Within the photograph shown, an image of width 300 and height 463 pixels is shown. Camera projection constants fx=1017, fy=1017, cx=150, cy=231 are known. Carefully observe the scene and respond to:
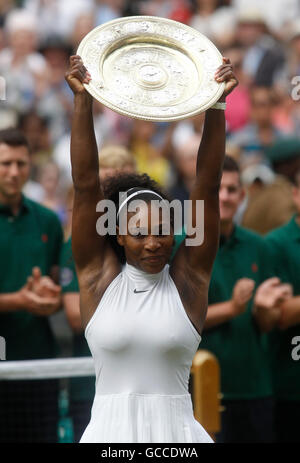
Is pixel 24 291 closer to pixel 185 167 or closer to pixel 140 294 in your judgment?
pixel 140 294

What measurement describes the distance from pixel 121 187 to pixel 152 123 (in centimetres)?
603

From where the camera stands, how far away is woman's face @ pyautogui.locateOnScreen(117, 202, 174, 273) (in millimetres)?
4238

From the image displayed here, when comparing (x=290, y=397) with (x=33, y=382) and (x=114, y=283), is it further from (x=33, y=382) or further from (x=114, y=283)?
(x=114, y=283)

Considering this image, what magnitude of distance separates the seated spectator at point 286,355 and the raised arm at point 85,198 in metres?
2.19

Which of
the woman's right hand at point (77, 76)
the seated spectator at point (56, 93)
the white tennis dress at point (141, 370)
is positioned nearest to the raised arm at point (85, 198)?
the woman's right hand at point (77, 76)

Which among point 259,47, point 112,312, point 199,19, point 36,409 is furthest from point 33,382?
point 199,19

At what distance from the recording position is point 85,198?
4.28 metres

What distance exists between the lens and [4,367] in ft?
18.6

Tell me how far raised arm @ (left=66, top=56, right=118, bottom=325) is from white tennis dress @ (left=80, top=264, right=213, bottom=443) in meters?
0.11

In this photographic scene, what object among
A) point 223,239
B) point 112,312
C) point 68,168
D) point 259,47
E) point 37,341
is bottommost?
point 112,312

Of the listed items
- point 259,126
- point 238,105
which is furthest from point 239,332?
point 238,105

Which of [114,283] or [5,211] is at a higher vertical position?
[5,211]

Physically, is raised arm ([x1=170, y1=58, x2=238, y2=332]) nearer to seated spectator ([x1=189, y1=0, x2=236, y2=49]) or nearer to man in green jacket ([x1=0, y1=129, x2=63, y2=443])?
man in green jacket ([x1=0, y1=129, x2=63, y2=443])

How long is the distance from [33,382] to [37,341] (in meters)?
0.33
